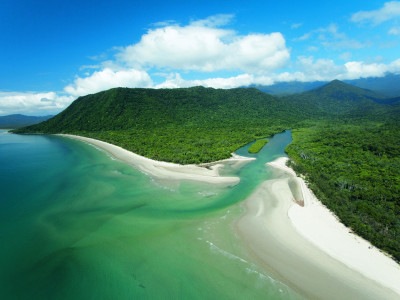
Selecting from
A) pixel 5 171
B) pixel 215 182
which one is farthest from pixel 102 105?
pixel 215 182

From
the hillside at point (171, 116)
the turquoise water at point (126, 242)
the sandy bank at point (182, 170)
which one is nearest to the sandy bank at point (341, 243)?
the turquoise water at point (126, 242)

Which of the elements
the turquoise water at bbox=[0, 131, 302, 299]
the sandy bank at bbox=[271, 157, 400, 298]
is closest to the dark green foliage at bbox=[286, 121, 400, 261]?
the sandy bank at bbox=[271, 157, 400, 298]

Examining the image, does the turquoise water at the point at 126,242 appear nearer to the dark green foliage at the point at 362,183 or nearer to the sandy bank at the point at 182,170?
the sandy bank at the point at 182,170

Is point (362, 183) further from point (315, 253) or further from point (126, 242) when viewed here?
point (126, 242)

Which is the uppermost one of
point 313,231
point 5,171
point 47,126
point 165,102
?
point 165,102

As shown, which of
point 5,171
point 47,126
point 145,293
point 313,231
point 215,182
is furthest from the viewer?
point 47,126

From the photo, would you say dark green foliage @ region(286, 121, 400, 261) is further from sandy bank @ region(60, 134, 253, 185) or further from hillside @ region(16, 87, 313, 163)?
hillside @ region(16, 87, 313, 163)

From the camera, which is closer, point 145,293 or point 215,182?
point 145,293

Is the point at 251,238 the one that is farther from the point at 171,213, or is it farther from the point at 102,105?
the point at 102,105

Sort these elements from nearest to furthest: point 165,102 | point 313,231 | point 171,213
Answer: point 313,231 → point 171,213 → point 165,102
